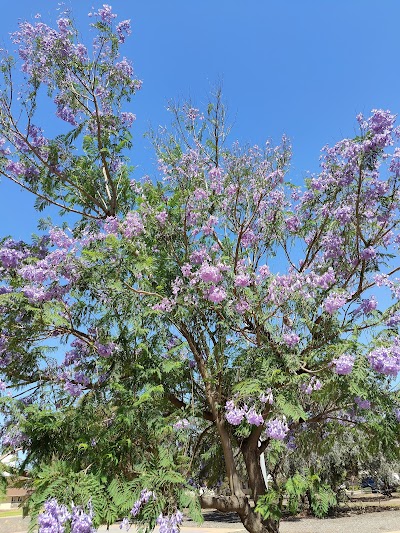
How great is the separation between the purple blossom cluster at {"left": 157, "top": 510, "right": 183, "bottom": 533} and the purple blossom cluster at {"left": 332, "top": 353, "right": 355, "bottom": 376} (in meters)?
2.15

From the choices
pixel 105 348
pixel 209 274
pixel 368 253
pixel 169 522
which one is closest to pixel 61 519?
pixel 169 522

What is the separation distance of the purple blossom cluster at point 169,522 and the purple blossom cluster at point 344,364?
215 cm

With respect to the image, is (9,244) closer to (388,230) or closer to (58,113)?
(58,113)

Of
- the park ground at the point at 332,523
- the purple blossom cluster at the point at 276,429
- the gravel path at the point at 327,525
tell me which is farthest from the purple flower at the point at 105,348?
the park ground at the point at 332,523

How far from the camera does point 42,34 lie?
7.23 m

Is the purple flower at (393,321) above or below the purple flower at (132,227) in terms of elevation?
below

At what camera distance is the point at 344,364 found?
4.91 m

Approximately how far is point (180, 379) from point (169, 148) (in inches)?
138

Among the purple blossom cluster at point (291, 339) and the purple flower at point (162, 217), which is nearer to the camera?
the purple blossom cluster at point (291, 339)

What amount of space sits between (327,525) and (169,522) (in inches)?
573

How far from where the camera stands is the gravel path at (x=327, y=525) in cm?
1512

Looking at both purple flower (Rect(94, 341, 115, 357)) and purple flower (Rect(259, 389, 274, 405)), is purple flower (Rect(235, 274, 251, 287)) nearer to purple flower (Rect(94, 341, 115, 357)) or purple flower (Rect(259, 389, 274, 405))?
purple flower (Rect(259, 389, 274, 405))

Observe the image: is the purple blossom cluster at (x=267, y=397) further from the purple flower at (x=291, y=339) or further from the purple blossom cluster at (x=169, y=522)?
the purple blossom cluster at (x=169, y=522)

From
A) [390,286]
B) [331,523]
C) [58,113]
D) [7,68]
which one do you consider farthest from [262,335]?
[331,523]
